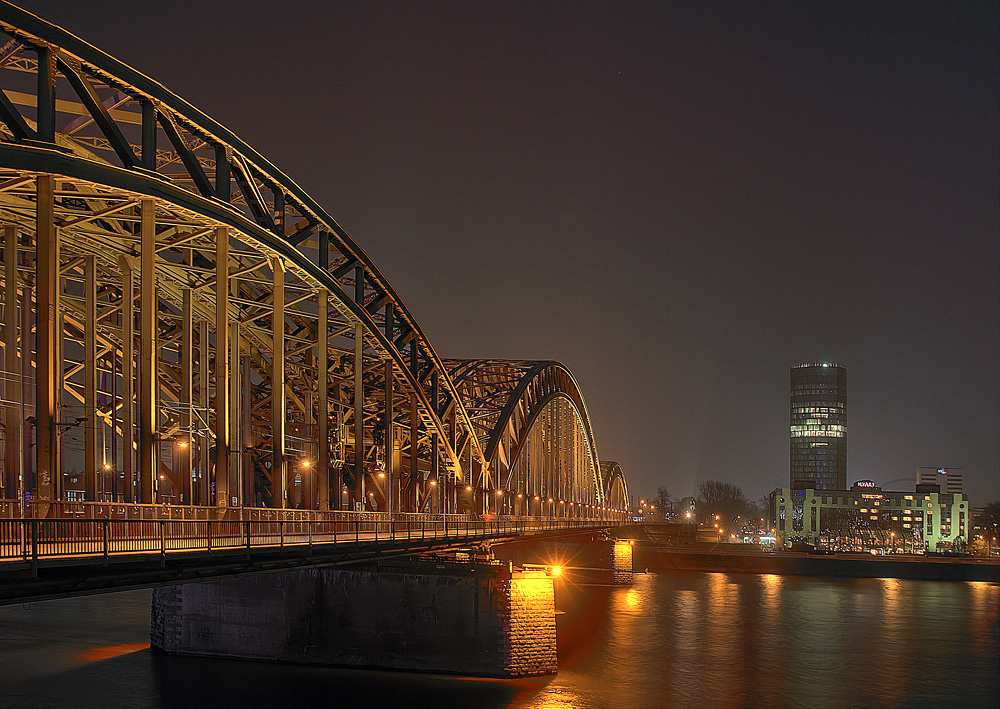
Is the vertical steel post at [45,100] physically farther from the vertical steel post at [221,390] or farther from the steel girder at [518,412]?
the steel girder at [518,412]

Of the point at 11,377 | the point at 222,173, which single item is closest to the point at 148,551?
the point at 11,377

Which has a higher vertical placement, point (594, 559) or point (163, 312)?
point (163, 312)

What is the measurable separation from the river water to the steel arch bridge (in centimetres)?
745

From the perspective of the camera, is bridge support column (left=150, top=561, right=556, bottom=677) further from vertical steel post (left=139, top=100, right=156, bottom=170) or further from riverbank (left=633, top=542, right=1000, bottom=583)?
riverbank (left=633, top=542, right=1000, bottom=583)

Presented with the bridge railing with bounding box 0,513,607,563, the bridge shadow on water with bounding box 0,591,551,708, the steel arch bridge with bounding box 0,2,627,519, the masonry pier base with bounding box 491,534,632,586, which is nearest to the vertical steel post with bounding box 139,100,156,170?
the steel arch bridge with bounding box 0,2,627,519

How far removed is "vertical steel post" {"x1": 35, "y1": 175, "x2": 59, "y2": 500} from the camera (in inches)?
1001

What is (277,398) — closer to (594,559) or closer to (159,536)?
(159,536)

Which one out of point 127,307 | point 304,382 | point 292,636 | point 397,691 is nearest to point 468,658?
point 397,691

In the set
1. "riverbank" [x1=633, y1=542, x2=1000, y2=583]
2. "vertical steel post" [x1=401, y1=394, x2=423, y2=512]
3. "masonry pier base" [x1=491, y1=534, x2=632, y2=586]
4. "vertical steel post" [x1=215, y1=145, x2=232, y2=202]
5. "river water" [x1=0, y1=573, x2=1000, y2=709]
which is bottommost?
"riverbank" [x1=633, y1=542, x2=1000, y2=583]

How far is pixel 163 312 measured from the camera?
4900 centimetres

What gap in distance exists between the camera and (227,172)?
36312mm

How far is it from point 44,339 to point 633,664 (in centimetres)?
→ 3413

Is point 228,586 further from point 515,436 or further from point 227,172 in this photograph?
point 515,436

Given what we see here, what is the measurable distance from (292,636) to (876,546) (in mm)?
164165
